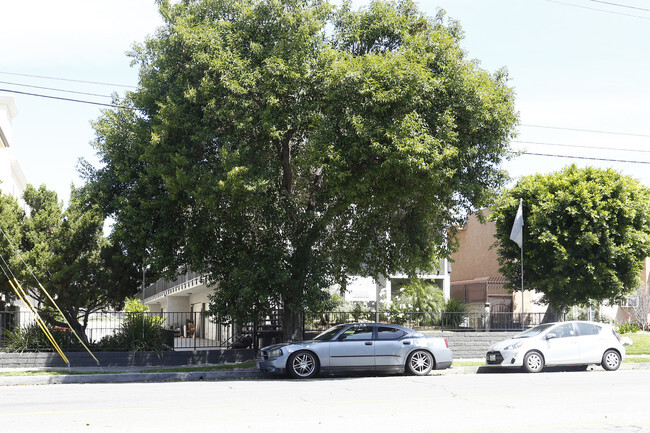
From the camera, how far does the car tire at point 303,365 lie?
1584 cm

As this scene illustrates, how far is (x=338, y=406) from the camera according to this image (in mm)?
10523

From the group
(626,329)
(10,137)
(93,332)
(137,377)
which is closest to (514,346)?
(137,377)

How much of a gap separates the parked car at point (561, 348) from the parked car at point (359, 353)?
6.71ft

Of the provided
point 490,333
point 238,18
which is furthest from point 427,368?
point 238,18

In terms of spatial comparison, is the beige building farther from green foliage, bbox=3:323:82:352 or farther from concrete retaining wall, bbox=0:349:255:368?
green foliage, bbox=3:323:82:352

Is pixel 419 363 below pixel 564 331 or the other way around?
below

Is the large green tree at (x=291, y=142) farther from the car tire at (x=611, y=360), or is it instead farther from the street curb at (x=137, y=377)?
the car tire at (x=611, y=360)

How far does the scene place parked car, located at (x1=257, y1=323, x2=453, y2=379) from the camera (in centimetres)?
1593

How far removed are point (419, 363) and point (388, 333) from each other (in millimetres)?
1109

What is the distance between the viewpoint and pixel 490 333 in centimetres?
2258

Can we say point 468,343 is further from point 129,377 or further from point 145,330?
point 129,377

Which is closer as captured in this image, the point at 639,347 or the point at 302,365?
the point at 302,365

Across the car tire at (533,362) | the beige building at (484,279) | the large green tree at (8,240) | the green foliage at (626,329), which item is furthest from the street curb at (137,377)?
the green foliage at (626,329)

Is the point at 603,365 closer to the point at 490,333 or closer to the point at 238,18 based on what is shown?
the point at 490,333
